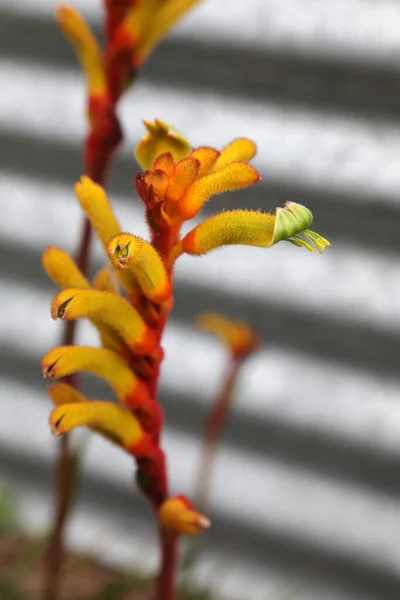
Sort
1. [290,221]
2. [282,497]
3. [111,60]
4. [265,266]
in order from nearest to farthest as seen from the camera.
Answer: [290,221] → [111,60] → [265,266] → [282,497]

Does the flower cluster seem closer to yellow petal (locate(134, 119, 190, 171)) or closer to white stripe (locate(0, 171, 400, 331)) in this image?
yellow petal (locate(134, 119, 190, 171))

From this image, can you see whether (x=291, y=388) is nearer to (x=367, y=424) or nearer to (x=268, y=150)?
(x=367, y=424)

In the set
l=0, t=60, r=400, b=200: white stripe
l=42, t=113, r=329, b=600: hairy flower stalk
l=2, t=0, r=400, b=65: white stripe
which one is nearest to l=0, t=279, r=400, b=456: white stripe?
l=0, t=60, r=400, b=200: white stripe

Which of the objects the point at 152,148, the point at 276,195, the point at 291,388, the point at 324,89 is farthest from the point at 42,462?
the point at 152,148

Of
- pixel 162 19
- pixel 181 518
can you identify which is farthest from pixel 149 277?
pixel 162 19

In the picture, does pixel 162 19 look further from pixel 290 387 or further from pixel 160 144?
pixel 290 387

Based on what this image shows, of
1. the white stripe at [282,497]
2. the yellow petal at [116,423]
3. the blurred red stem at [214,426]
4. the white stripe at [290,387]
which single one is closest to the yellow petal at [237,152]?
the yellow petal at [116,423]

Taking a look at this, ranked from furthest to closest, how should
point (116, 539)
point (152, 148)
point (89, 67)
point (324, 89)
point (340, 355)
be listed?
1. point (116, 539)
2. point (340, 355)
3. point (324, 89)
4. point (89, 67)
5. point (152, 148)
